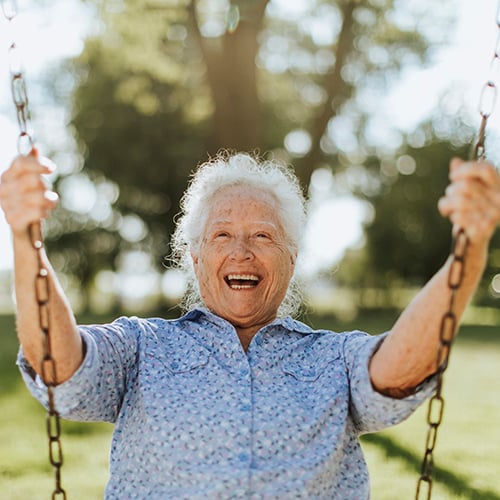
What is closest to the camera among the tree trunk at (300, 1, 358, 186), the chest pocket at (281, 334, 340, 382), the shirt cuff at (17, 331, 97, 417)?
the shirt cuff at (17, 331, 97, 417)

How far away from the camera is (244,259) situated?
294 centimetres

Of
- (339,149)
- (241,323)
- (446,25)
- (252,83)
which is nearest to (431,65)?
(446,25)

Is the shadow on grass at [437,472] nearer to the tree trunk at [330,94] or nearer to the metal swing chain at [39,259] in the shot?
the metal swing chain at [39,259]

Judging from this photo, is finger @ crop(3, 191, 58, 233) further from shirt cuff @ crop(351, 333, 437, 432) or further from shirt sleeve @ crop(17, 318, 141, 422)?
shirt cuff @ crop(351, 333, 437, 432)

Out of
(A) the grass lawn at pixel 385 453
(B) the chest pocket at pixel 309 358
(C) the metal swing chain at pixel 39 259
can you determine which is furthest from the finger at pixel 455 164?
(A) the grass lawn at pixel 385 453

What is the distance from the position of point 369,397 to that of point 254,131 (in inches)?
408

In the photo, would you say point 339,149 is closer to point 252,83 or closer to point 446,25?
point 446,25

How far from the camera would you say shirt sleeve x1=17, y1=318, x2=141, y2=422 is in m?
2.38

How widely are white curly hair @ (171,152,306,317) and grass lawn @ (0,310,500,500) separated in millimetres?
2111

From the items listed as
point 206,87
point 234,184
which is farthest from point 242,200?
point 206,87

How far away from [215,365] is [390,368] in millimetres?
646

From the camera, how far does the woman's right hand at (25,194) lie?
215 cm

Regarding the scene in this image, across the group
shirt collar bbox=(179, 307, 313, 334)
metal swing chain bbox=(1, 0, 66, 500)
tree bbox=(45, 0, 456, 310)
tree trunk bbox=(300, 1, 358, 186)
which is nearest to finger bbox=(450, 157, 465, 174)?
shirt collar bbox=(179, 307, 313, 334)

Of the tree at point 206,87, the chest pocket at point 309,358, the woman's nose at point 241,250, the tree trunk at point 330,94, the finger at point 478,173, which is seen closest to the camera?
the finger at point 478,173
